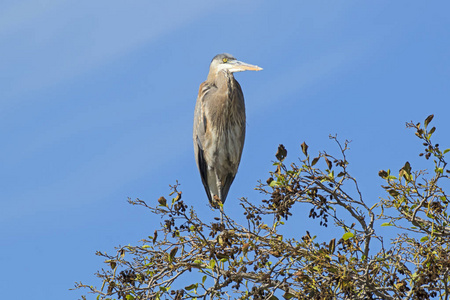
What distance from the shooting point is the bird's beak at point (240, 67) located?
6.86 m

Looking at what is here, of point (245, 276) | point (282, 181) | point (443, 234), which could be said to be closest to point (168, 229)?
point (245, 276)

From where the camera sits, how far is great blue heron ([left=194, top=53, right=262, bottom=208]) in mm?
6641

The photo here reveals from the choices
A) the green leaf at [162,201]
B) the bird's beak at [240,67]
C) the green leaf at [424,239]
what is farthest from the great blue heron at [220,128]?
the green leaf at [424,239]

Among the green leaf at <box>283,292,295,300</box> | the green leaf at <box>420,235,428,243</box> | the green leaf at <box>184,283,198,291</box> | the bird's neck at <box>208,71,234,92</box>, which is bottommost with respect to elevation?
the green leaf at <box>283,292,295,300</box>

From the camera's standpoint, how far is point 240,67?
22.8 ft

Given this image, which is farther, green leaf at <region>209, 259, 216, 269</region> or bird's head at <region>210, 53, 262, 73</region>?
bird's head at <region>210, 53, 262, 73</region>

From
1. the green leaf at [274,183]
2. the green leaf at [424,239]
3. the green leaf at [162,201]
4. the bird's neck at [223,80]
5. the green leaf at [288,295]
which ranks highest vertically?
the bird's neck at [223,80]

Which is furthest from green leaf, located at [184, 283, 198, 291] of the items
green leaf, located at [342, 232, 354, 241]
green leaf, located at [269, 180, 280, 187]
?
green leaf, located at [342, 232, 354, 241]

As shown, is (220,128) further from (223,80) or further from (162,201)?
(162,201)

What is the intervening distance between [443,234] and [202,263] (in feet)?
4.05

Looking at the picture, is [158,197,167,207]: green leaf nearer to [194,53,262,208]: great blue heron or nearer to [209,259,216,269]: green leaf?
[209,259,216,269]: green leaf

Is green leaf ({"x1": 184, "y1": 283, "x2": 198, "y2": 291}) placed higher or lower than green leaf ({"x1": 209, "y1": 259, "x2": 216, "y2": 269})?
lower

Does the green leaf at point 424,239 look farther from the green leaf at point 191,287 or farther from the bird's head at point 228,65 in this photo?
the bird's head at point 228,65

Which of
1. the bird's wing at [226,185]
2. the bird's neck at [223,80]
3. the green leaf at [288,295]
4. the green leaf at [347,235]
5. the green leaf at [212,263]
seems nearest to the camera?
the green leaf at [347,235]
